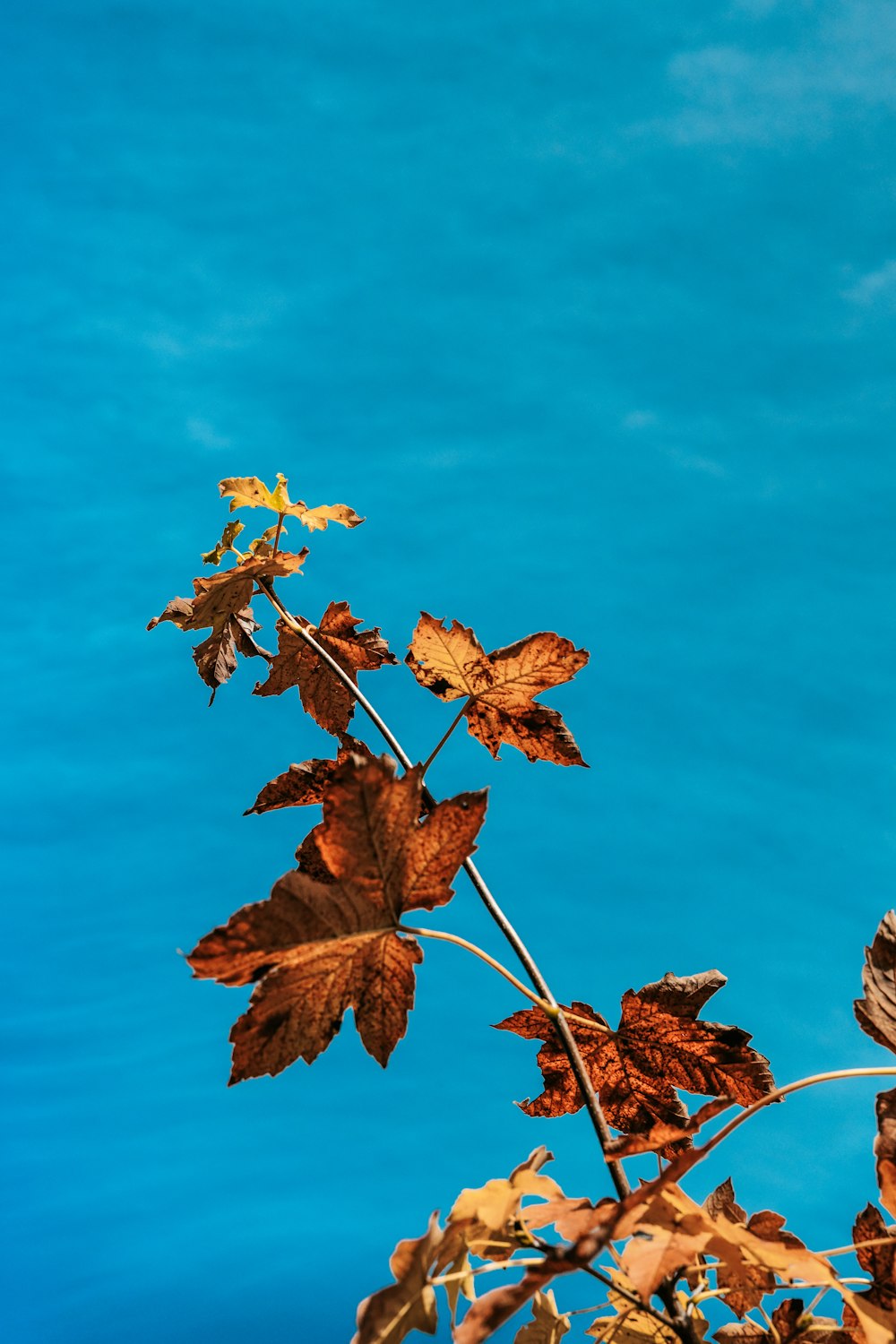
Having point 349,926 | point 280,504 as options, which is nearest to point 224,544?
point 280,504

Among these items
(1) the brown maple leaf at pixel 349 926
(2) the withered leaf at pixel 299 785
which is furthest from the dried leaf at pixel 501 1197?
(2) the withered leaf at pixel 299 785

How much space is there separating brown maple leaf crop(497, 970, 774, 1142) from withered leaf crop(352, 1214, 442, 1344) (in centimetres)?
31

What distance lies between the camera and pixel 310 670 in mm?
1311

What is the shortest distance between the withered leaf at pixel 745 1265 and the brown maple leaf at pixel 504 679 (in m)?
0.42

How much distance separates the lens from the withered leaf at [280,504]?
53.1 inches

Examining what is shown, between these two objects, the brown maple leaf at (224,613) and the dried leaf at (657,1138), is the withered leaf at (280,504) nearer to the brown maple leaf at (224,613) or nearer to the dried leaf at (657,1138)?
the brown maple leaf at (224,613)

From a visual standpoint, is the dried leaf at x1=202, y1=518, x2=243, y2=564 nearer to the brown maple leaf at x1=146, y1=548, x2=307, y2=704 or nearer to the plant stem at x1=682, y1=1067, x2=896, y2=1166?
the brown maple leaf at x1=146, y1=548, x2=307, y2=704

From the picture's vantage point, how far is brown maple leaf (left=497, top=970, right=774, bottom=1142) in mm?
1006

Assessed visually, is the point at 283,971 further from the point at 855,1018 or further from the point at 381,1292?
the point at 855,1018

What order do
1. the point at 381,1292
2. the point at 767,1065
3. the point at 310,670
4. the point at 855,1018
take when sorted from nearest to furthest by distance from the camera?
the point at 381,1292 < the point at 855,1018 < the point at 767,1065 < the point at 310,670

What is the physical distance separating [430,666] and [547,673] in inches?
4.7

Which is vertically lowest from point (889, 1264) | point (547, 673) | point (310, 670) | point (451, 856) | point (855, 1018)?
point (889, 1264)

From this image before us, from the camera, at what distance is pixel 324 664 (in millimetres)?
1284

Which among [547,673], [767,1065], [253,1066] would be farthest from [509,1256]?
[547,673]
